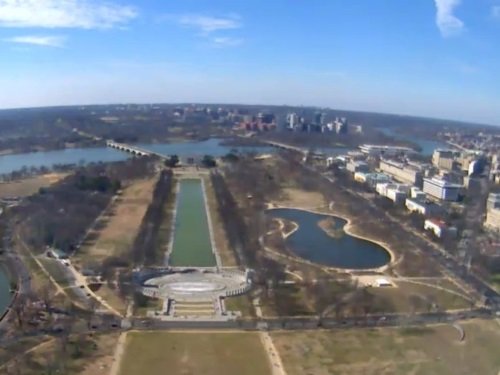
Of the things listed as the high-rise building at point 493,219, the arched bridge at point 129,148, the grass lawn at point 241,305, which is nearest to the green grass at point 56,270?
the grass lawn at point 241,305

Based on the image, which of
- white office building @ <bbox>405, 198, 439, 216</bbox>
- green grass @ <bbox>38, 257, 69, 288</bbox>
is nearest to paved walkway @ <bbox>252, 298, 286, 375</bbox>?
green grass @ <bbox>38, 257, 69, 288</bbox>

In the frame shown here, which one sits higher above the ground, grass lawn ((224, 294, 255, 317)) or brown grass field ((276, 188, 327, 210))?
brown grass field ((276, 188, 327, 210))

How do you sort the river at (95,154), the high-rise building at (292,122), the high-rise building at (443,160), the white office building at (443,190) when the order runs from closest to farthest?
1. the white office building at (443,190)
2. the high-rise building at (443,160)
3. the river at (95,154)
4. the high-rise building at (292,122)

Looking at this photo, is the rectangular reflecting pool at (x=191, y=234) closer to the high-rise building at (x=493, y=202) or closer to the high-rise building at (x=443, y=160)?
the high-rise building at (x=493, y=202)

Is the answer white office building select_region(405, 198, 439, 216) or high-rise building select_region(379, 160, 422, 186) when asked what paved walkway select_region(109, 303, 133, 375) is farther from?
high-rise building select_region(379, 160, 422, 186)

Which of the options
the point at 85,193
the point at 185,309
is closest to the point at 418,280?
the point at 185,309

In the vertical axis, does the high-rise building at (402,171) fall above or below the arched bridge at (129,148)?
above
